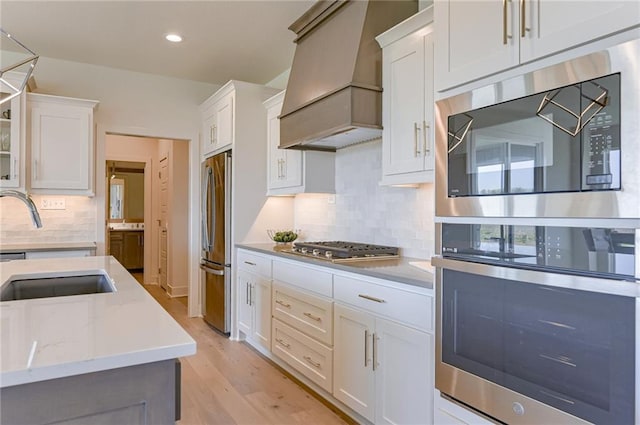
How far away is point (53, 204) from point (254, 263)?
2.31 m

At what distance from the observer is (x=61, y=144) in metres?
3.95

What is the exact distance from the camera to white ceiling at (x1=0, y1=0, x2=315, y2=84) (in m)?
3.11

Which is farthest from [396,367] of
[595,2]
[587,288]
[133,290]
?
[595,2]

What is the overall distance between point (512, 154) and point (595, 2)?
1.60ft

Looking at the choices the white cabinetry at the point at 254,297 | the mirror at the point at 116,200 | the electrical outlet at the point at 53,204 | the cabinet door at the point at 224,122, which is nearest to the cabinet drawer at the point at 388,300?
the white cabinetry at the point at 254,297

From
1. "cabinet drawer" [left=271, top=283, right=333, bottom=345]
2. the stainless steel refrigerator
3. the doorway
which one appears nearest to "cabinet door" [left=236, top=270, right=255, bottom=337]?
the stainless steel refrigerator

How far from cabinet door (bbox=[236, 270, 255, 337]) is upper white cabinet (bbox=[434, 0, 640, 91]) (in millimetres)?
2520

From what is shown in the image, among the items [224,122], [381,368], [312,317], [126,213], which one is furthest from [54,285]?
[126,213]

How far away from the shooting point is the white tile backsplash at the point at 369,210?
271 cm

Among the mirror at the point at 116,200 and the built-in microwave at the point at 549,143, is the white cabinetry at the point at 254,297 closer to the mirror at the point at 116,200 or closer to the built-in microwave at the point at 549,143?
the built-in microwave at the point at 549,143

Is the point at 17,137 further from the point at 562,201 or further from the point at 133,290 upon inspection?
the point at 562,201

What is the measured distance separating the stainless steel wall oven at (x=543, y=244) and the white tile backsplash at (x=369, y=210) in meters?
0.95

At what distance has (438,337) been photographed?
68.4 inches

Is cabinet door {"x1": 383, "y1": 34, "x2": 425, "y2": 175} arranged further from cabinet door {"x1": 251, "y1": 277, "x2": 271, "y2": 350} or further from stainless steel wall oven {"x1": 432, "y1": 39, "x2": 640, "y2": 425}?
cabinet door {"x1": 251, "y1": 277, "x2": 271, "y2": 350}
